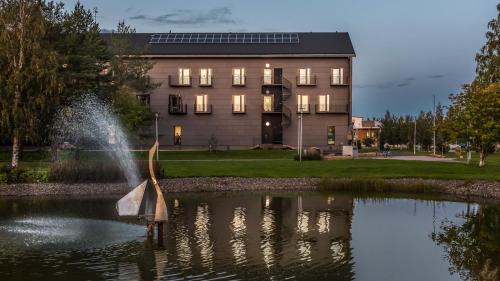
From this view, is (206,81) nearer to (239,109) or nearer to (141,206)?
(239,109)

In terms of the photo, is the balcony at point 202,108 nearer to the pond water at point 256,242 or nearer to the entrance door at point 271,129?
the entrance door at point 271,129

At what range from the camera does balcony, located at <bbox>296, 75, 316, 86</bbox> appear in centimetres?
6106

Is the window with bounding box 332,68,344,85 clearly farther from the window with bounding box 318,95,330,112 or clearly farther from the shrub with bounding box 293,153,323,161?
the shrub with bounding box 293,153,323,161

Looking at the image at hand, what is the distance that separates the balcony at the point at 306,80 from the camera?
61.1 metres

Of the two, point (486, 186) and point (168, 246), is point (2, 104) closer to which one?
point (168, 246)

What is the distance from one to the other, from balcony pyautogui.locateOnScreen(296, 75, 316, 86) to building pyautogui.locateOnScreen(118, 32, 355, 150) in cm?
11

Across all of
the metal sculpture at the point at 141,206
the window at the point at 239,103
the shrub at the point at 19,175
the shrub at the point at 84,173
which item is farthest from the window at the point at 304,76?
the metal sculpture at the point at 141,206

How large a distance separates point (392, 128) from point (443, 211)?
73420 mm

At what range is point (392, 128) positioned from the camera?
314ft

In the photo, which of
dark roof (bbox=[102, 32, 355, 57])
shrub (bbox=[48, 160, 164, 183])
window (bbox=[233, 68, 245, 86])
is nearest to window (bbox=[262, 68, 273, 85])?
dark roof (bbox=[102, 32, 355, 57])

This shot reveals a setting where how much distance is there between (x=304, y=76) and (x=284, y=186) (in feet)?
101

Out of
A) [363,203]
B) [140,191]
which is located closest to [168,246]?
[140,191]

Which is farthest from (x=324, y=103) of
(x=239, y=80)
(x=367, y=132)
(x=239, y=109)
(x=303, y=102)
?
(x=367, y=132)

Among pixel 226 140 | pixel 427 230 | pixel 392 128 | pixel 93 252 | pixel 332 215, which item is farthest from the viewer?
pixel 392 128
